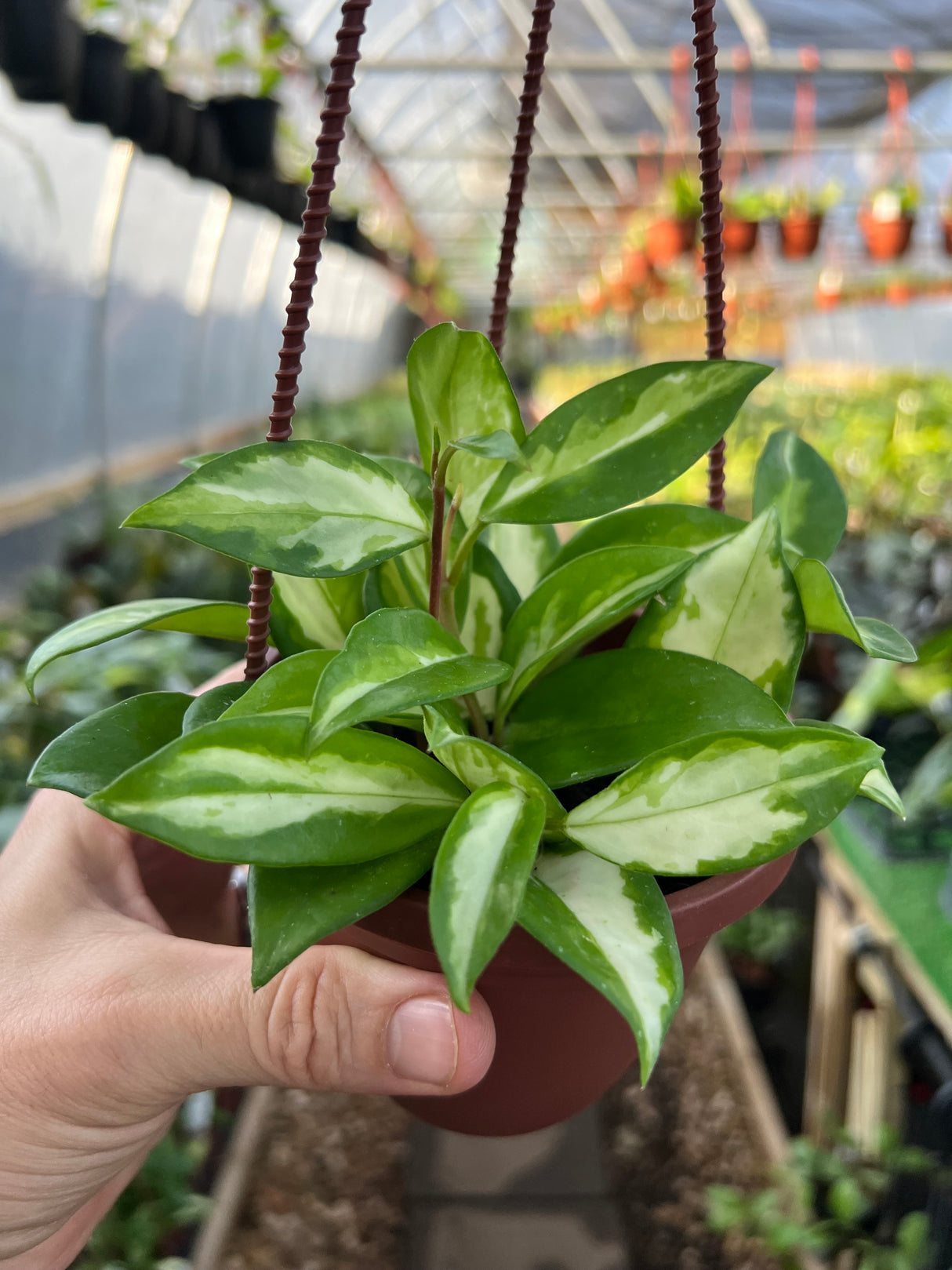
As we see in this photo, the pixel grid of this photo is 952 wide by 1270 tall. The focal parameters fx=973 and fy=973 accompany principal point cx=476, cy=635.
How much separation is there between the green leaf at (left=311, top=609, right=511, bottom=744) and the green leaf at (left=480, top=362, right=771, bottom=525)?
0.27 ft

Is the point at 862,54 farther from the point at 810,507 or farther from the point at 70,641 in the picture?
the point at 70,641

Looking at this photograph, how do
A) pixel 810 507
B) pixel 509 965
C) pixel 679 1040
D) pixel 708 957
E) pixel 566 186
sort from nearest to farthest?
1. pixel 509 965
2. pixel 810 507
3. pixel 679 1040
4. pixel 708 957
5. pixel 566 186

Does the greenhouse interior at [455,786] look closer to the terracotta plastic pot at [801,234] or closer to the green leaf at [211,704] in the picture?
the green leaf at [211,704]

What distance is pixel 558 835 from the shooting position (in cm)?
51

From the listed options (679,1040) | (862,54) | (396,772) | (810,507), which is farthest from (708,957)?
(862,54)

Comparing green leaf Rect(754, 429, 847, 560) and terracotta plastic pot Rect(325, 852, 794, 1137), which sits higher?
green leaf Rect(754, 429, 847, 560)

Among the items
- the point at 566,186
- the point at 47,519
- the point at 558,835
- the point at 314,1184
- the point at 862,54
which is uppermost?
the point at 566,186

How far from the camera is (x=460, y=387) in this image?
1.69 feet

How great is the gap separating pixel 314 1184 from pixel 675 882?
1.47 meters

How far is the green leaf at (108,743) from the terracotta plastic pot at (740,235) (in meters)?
3.93

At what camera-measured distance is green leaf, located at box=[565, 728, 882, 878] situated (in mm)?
423

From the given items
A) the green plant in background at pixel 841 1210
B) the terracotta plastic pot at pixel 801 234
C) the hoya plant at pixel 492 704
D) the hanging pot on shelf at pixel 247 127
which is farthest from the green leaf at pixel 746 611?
the terracotta plastic pot at pixel 801 234

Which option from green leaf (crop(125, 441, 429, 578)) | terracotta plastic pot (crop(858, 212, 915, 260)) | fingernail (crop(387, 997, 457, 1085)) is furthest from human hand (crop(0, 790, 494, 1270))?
terracotta plastic pot (crop(858, 212, 915, 260))

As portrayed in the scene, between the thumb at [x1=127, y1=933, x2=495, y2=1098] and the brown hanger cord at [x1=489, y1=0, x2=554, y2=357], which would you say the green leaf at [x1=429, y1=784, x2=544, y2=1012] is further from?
the brown hanger cord at [x1=489, y1=0, x2=554, y2=357]
